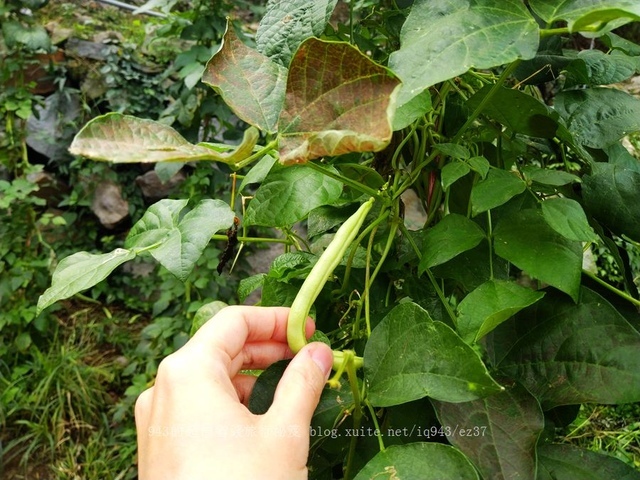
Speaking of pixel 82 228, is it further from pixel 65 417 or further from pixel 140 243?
pixel 140 243

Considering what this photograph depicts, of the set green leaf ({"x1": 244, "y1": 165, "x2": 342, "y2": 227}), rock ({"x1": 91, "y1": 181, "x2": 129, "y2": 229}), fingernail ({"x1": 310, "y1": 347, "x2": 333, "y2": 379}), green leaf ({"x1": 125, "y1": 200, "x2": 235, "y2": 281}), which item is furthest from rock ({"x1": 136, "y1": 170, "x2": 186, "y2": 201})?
fingernail ({"x1": 310, "y1": 347, "x2": 333, "y2": 379})

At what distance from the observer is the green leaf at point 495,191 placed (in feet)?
1.38

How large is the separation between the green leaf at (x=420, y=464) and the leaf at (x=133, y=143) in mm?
242

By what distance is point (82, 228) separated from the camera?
2.30m

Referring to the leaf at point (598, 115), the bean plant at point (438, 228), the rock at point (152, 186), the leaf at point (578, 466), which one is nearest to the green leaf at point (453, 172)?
the bean plant at point (438, 228)

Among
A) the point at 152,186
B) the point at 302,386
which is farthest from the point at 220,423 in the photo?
the point at 152,186

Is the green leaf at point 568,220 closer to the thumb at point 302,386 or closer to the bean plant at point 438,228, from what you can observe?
the bean plant at point 438,228

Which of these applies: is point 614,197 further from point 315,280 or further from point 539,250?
point 315,280

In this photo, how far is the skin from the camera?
1.16 ft

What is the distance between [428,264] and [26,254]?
1702mm

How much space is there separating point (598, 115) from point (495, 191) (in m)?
0.15

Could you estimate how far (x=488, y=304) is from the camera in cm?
41


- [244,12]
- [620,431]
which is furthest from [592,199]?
[244,12]

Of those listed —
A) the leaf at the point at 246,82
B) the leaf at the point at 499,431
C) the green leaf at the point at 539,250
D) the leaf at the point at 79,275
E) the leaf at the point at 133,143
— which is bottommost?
the leaf at the point at 499,431
